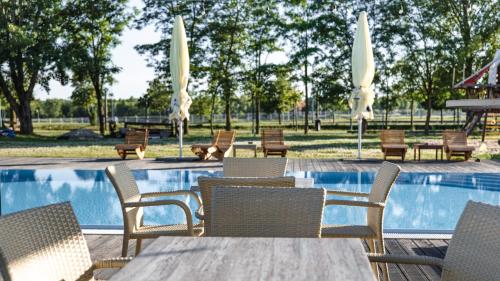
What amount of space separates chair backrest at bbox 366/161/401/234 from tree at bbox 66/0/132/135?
23188mm

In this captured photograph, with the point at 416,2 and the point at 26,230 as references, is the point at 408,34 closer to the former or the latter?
the point at 416,2

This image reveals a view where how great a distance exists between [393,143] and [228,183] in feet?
33.7

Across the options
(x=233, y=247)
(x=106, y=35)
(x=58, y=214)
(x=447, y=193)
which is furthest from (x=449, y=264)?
(x=106, y=35)

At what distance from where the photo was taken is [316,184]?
9.66 metres

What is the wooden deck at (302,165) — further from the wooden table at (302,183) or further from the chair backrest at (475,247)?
the chair backrest at (475,247)

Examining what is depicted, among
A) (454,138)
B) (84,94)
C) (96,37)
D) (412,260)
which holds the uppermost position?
(96,37)

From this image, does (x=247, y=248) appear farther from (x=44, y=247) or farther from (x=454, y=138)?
(x=454, y=138)

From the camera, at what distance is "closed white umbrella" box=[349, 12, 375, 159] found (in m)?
10.3

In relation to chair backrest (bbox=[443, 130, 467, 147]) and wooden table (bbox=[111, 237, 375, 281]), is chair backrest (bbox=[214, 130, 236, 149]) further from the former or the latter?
wooden table (bbox=[111, 237, 375, 281])

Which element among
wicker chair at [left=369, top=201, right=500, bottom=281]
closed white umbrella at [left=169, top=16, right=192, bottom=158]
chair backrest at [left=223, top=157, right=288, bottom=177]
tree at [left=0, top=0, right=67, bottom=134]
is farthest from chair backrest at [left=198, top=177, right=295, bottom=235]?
tree at [left=0, top=0, right=67, bottom=134]

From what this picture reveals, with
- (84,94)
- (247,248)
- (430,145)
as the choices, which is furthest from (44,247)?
(84,94)

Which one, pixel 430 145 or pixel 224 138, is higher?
pixel 224 138

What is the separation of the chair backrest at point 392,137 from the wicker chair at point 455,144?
1.07 meters

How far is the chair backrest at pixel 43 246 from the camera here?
1925mm
